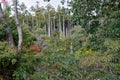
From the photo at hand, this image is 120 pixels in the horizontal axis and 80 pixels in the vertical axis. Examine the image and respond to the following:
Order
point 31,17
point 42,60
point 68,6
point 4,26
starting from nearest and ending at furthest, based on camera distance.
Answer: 1. point 42,60
2. point 4,26
3. point 68,6
4. point 31,17

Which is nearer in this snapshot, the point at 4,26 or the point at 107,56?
the point at 107,56

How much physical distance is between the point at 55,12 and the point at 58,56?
3220 centimetres

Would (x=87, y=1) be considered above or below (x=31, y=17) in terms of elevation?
above

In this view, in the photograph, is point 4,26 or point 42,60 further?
point 4,26

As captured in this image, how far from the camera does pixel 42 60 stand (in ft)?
11.5

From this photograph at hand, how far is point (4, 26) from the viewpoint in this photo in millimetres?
3768

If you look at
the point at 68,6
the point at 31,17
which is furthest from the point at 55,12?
the point at 68,6

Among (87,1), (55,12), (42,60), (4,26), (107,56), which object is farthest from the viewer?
(55,12)

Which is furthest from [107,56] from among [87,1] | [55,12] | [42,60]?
[55,12]

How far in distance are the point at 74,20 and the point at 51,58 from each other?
1451 mm

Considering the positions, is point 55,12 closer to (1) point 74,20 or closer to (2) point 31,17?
(2) point 31,17

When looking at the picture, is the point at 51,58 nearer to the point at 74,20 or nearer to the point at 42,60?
the point at 42,60

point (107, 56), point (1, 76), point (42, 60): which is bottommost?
point (1, 76)

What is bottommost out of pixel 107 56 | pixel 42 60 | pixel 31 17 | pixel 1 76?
pixel 31 17
